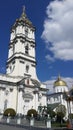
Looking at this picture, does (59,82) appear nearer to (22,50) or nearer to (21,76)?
(22,50)

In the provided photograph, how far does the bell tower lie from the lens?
54000 mm

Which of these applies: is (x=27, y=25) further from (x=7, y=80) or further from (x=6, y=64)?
(x=7, y=80)

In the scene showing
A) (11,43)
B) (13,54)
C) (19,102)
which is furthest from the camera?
(11,43)

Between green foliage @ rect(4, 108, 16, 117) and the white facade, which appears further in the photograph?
the white facade

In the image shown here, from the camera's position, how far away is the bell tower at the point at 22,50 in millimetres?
54000

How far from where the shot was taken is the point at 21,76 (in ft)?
170

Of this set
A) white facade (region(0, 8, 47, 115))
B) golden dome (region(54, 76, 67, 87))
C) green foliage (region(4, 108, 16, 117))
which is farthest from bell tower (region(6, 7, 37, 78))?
golden dome (region(54, 76, 67, 87))

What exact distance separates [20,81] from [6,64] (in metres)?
11.3

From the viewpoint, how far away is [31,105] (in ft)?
169

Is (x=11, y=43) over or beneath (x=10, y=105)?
over

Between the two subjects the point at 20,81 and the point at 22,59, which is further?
the point at 22,59

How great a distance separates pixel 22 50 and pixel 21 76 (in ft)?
28.9

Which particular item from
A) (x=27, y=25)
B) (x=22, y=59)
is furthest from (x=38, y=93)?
(x=27, y=25)

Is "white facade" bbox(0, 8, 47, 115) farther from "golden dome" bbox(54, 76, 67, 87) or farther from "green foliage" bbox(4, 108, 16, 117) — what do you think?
"golden dome" bbox(54, 76, 67, 87)
